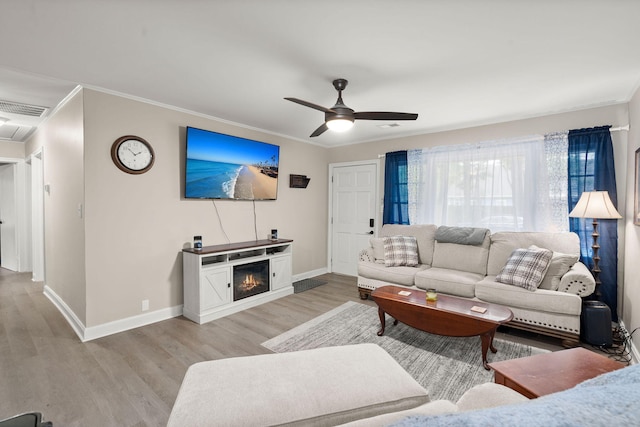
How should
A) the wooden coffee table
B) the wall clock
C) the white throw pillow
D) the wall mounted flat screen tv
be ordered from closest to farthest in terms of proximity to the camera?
the wooden coffee table → the wall clock → the wall mounted flat screen tv → the white throw pillow

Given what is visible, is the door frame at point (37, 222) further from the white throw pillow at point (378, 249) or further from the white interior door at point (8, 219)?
the white throw pillow at point (378, 249)

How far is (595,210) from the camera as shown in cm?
300

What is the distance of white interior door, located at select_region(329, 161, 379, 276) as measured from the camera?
5293 millimetres

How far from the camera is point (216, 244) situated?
13.1 ft

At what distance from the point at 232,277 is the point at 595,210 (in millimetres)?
4095

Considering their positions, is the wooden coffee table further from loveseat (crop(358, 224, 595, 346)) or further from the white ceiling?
the white ceiling

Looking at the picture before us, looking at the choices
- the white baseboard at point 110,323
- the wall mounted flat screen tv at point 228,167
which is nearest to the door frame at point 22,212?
the white baseboard at point 110,323

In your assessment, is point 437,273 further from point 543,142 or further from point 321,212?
point 321,212

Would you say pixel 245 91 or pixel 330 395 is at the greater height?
pixel 245 91

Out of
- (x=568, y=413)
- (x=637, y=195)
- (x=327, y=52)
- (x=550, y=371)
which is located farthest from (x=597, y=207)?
(x=568, y=413)

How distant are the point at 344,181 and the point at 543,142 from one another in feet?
10.1

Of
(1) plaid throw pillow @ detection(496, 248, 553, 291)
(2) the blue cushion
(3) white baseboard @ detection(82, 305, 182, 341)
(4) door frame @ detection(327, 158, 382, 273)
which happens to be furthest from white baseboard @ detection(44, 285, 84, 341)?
(1) plaid throw pillow @ detection(496, 248, 553, 291)

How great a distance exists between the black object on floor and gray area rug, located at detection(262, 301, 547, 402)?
494 mm

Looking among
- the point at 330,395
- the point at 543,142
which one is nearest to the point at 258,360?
the point at 330,395
